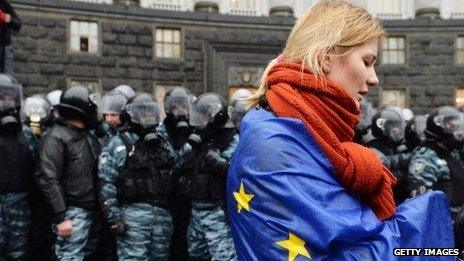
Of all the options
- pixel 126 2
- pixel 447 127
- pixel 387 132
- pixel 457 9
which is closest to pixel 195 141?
pixel 447 127

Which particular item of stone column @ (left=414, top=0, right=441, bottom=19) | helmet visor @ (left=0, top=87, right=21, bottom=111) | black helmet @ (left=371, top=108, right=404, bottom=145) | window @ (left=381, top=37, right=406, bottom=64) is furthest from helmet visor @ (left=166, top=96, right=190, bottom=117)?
stone column @ (left=414, top=0, right=441, bottom=19)

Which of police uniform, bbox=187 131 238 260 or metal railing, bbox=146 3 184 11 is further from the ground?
metal railing, bbox=146 3 184 11

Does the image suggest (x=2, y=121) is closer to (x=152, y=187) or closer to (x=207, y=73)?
(x=152, y=187)

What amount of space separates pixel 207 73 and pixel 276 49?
2516mm

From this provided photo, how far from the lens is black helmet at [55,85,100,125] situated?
626cm

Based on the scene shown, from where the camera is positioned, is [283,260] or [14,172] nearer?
[283,260]

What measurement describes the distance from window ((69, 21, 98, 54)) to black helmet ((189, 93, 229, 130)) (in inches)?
444

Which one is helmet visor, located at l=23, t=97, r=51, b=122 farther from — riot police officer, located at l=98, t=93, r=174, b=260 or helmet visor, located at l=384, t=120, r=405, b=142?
helmet visor, located at l=384, t=120, r=405, b=142

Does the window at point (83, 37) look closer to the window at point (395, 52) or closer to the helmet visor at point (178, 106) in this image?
the window at point (395, 52)

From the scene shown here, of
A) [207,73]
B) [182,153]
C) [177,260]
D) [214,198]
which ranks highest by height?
[207,73]

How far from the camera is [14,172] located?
5.98 metres

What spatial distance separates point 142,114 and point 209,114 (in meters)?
0.68

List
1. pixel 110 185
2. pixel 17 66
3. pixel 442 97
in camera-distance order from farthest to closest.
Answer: pixel 442 97 < pixel 17 66 < pixel 110 185

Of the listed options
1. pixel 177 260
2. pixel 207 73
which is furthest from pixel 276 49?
pixel 177 260
